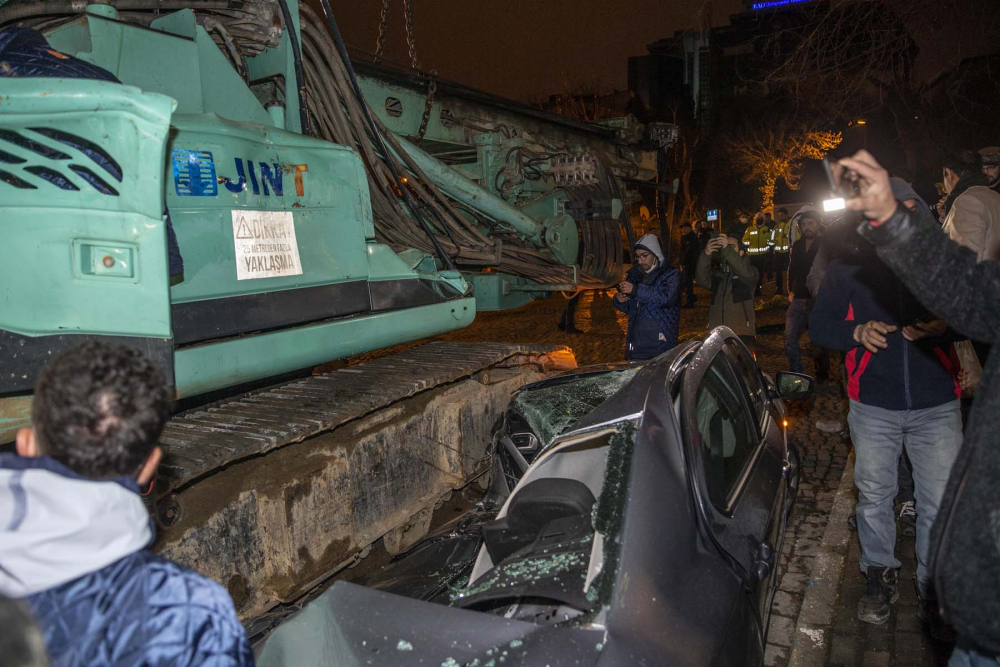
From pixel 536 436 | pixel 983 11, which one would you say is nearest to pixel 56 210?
pixel 536 436

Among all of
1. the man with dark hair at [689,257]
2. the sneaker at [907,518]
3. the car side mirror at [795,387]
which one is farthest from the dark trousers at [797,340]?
the man with dark hair at [689,257]

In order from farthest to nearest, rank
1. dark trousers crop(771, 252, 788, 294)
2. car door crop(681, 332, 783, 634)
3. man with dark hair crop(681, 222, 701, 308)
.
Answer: dark trousers crop(771, 252, 788, 294)
man with dark hair crop(681, 222, 701, 308)
car door crop(681, 332, 783, 634)

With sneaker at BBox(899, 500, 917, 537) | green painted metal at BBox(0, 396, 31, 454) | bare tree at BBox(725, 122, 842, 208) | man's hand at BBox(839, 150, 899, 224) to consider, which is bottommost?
sneaker at BBox(899, 500, 917, 537)

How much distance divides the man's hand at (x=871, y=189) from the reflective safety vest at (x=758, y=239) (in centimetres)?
1491

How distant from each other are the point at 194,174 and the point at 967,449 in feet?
→ 9.92

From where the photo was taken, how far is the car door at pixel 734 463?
84.4 inches

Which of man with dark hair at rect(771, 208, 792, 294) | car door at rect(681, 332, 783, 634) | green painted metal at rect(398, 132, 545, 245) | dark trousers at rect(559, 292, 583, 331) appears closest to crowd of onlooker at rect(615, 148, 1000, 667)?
car door at rect(681, 332, 783, 634)

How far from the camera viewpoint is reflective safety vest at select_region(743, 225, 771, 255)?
1636cm

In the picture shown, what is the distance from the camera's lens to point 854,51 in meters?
6.71

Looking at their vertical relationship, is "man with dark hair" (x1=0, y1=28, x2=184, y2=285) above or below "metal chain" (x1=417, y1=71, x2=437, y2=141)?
below

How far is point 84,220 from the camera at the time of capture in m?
2.42

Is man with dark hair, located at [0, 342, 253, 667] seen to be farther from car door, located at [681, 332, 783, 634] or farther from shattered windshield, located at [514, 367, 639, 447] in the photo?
shattered windshield, located at [514, 367, 639, 447]

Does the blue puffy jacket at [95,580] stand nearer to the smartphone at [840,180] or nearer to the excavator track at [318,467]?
the excavator track at [318,467]

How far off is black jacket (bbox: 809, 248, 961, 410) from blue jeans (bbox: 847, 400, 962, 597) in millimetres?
75
